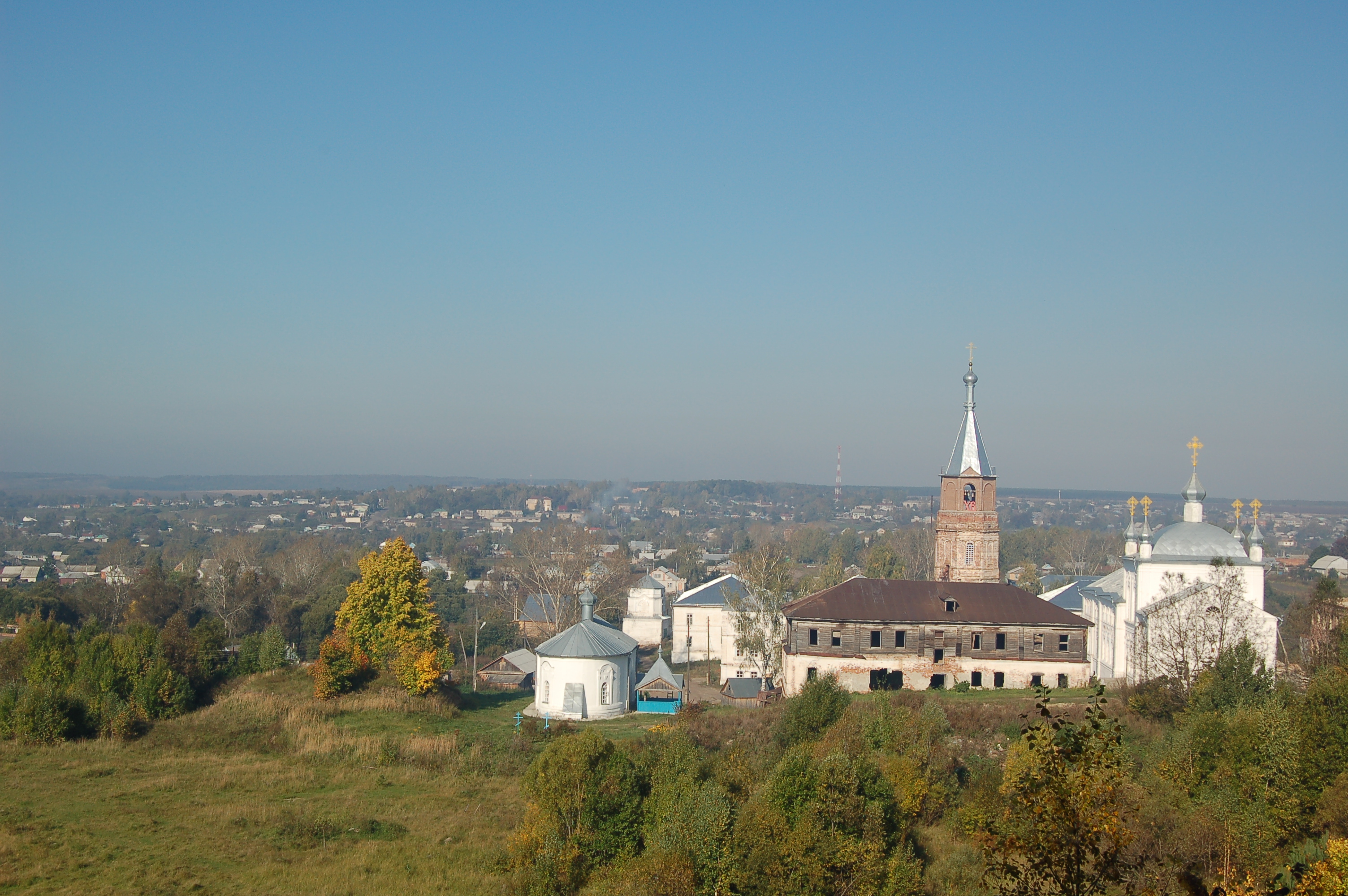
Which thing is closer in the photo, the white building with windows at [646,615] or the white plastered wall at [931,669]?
the white plastered wall at [931,669]

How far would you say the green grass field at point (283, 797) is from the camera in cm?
2009

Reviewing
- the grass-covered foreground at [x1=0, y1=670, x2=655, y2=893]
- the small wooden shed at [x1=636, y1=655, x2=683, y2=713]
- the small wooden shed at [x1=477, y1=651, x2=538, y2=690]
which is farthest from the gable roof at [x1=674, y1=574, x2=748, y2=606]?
the grass-covered foreground at [x1=0, y1=670, x2=655, y2=893]

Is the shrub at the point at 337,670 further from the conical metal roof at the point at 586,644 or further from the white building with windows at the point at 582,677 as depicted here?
the conical metal roof at the point at 586,644

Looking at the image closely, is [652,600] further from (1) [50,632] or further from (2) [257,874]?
(2) [257,874]

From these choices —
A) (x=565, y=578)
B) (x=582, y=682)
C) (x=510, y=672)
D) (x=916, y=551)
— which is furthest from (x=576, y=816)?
(x=916, y=551)

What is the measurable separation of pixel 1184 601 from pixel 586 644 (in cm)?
1834

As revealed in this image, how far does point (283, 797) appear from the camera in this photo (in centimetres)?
2558

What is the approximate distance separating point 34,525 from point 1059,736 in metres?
208

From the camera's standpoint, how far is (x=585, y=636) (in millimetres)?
35938

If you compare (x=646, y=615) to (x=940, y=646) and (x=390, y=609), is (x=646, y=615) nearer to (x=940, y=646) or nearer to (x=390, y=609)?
(x=390, y=609)

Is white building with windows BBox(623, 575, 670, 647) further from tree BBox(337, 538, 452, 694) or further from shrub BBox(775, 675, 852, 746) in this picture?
shrub BBox(775, 675, 852, 746)

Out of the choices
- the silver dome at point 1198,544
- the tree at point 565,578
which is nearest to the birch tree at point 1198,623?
the silver dome at point 1198,544

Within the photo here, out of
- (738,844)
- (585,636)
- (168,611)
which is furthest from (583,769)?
(168,611)

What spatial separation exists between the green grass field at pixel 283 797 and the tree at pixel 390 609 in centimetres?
320
